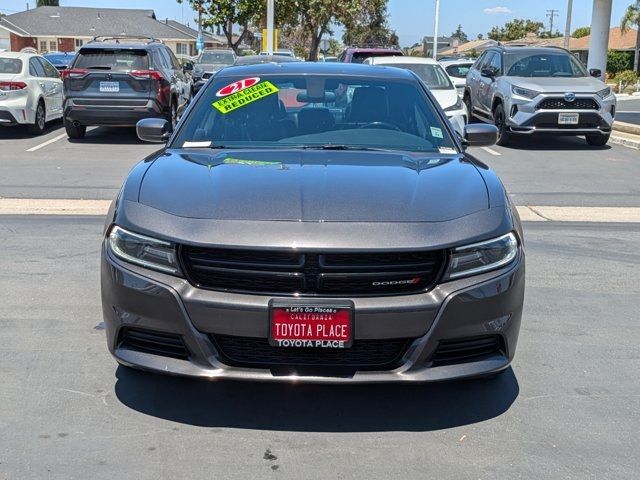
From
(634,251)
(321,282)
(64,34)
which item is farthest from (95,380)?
(64,34)

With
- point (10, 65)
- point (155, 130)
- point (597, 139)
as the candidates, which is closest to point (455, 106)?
point (597, 139)

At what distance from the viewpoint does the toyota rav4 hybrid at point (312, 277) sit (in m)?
3.40

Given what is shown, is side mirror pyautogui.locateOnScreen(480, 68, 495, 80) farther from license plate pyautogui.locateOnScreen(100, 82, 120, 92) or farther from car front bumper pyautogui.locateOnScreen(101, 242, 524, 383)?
car front bumper pyautogui.locateOnScreen(101, 242, 524, 383)

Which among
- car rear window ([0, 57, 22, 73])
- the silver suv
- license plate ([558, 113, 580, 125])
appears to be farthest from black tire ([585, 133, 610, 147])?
car rear window ([0, 57, 22, 73])

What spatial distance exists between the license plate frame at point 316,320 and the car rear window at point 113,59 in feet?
38.4

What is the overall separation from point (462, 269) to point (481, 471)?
0.83 m

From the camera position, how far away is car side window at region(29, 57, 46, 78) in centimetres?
1525

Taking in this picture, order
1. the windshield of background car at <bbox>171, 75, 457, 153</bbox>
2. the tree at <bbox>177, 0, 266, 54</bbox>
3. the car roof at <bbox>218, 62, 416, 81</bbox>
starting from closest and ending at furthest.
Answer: the windshield of background car at <bbox>171, 75, 457, 153</bbox> → the car roof at <bbox>218, 62, 416, 81</bbox> → the tree at <bbox>177, 0, 266, 54</bbox>

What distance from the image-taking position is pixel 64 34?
78625 millimetres

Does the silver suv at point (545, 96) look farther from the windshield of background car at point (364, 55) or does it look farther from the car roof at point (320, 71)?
the car roof at point (320, 71)

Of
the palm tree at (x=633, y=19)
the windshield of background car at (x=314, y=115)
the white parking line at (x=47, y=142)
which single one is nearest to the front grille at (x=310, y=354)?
the windshield of background car at (x=314, y=115)

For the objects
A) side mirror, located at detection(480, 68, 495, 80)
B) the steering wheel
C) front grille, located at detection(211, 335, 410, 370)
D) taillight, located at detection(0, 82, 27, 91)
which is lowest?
front grille, located at detection(211, 335, 410, 370)

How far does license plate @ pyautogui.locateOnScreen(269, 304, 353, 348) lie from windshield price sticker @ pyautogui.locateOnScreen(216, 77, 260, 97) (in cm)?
221

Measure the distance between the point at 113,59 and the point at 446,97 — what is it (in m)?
5.84
